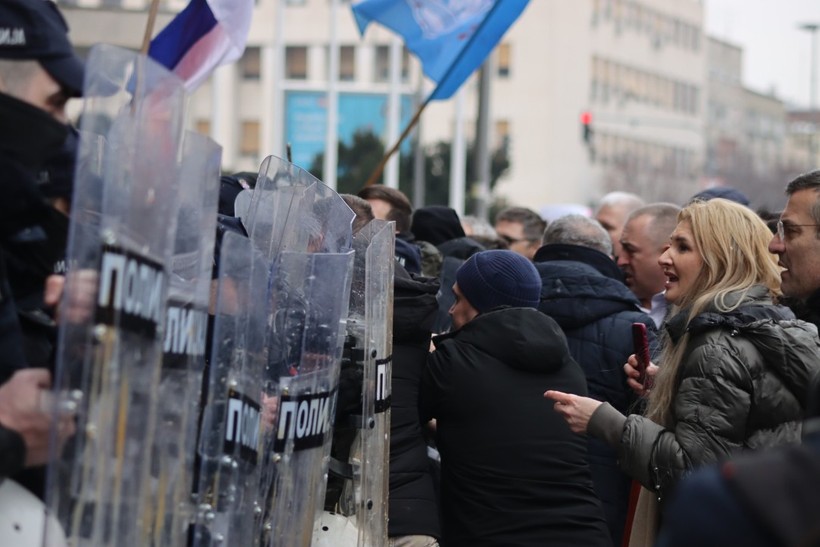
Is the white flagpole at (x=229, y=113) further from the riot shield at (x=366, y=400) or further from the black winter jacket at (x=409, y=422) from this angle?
the riot shield at (x=366, y=400)

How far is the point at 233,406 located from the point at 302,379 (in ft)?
1.64

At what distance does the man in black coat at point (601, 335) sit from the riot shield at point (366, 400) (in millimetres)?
1703

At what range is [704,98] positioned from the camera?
89250 millimetres

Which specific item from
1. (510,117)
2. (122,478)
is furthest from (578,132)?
(122,478)

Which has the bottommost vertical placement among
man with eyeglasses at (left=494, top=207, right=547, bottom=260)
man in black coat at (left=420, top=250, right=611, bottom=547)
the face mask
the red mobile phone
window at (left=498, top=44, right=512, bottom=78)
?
man in black coat at (left=420, top=250, right=611, bottom=547)

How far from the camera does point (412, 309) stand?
17.5 ft

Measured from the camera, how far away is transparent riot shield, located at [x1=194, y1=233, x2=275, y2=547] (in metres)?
3.60

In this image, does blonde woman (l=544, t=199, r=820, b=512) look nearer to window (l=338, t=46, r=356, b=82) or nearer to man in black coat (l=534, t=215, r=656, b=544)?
man in black coat (l=534, t=215, r=656, b=544)

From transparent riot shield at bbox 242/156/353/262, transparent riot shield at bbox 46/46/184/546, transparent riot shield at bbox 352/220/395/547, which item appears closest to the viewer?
transparent riot shield at bbox 46/46/184/546

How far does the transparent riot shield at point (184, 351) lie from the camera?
330cm

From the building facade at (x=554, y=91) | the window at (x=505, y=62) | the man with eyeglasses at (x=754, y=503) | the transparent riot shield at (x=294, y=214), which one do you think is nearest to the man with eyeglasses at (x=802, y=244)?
the transparent riot shield at (x=294, y=214)

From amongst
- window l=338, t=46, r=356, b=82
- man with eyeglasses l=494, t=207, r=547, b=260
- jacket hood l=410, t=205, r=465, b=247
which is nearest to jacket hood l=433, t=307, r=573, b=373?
Result: jacket hood l=410, t=205, r=465, b=247

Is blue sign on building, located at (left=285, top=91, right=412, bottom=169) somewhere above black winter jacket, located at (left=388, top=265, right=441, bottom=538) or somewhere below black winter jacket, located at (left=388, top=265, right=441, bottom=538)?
above

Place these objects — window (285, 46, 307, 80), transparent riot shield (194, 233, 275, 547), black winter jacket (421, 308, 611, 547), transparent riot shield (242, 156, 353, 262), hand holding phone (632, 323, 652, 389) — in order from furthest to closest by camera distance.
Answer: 1. window (285, 46, 307, 80)
2. hand holding phone (632, 323, 652, 389)
3. black winter jacket (421, 308, 611, 547)
4. transparent riot shield (242, 156, 353, 262)
5. transparent riot shield (194, 233, 275, 547)
